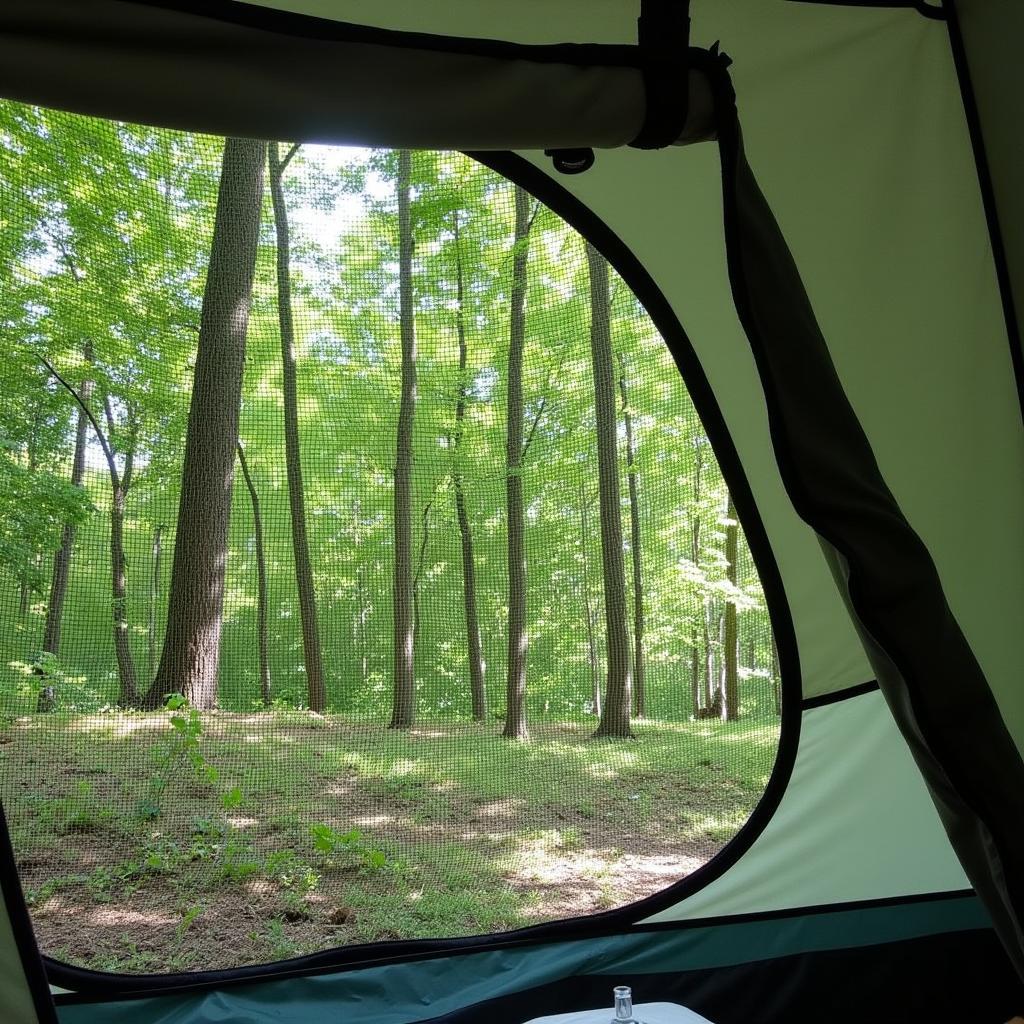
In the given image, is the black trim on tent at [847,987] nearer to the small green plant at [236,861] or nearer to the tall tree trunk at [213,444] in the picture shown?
the small green plant at [236,861]

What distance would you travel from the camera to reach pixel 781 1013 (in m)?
1.46

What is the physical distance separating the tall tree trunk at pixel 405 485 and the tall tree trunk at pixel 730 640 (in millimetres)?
715

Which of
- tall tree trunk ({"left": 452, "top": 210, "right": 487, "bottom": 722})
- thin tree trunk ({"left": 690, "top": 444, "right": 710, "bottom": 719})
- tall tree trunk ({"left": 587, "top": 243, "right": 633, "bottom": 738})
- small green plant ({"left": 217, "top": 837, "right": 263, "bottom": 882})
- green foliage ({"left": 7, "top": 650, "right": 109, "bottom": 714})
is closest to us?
green foliage ({"left": 7, "top": 650, "right": 109, "bottom": 714})

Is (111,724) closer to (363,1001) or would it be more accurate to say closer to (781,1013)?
(363,1001)

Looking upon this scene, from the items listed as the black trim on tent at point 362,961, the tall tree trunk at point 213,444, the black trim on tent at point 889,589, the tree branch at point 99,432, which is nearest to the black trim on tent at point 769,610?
the black trim on tent at point 362,961

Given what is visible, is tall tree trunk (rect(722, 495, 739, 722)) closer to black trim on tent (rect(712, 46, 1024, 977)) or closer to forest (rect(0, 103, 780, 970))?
forest (rect(0, 103, 780, 970))

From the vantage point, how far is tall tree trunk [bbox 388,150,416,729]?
1.65 m

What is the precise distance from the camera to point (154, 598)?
5.40ft

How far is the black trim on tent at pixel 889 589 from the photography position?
0.77 m

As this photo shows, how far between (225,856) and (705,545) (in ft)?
5.60

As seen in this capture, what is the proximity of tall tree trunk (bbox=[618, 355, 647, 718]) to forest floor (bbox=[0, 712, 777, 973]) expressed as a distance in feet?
1.31

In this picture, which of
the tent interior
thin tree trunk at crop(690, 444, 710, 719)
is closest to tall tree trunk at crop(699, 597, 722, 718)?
thin tree trunk at crop(690, 444, 710, 719)

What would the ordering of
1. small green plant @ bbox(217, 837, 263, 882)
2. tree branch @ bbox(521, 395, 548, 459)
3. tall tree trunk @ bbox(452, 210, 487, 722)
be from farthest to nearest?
tree branch @ bbox(521, 395, 548, 459) < tall tree trunk @ bbox(452, 210, 487, 722) < small green plant @ bbox(217, 837, 263, 882)

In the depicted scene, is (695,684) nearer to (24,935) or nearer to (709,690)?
(709,690)
